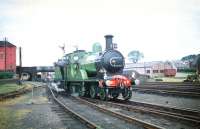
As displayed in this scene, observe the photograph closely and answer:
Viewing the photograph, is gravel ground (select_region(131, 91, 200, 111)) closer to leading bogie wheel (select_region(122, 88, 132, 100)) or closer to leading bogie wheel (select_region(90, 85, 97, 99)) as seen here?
leading bogie wheel (select_region(122, 88, 132, 100))

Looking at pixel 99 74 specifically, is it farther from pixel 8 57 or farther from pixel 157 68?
pixel 8 57

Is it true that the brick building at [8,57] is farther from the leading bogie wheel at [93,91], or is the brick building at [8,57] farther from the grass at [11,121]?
the grass at [11,121]

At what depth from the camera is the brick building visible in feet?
248

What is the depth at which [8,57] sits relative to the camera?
78562 millimetres

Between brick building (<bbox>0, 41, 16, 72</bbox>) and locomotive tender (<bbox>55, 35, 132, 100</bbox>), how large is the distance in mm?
55087


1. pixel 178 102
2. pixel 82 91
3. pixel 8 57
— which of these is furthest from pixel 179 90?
pixel 8 57

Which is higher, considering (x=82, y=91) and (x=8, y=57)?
(x=8, y=57)

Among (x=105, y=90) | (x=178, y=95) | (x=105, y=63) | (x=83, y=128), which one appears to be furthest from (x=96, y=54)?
(x=83, y=128)

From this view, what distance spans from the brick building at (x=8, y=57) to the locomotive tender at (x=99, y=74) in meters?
55.1

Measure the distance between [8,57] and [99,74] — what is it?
208ft

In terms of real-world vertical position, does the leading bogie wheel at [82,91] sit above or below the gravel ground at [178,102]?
above

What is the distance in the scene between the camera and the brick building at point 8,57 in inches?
2977

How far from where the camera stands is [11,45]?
82.6m

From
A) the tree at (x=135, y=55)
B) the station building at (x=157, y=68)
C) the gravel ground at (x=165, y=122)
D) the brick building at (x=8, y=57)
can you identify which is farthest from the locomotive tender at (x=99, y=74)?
the tree at (x=135, y=55)
